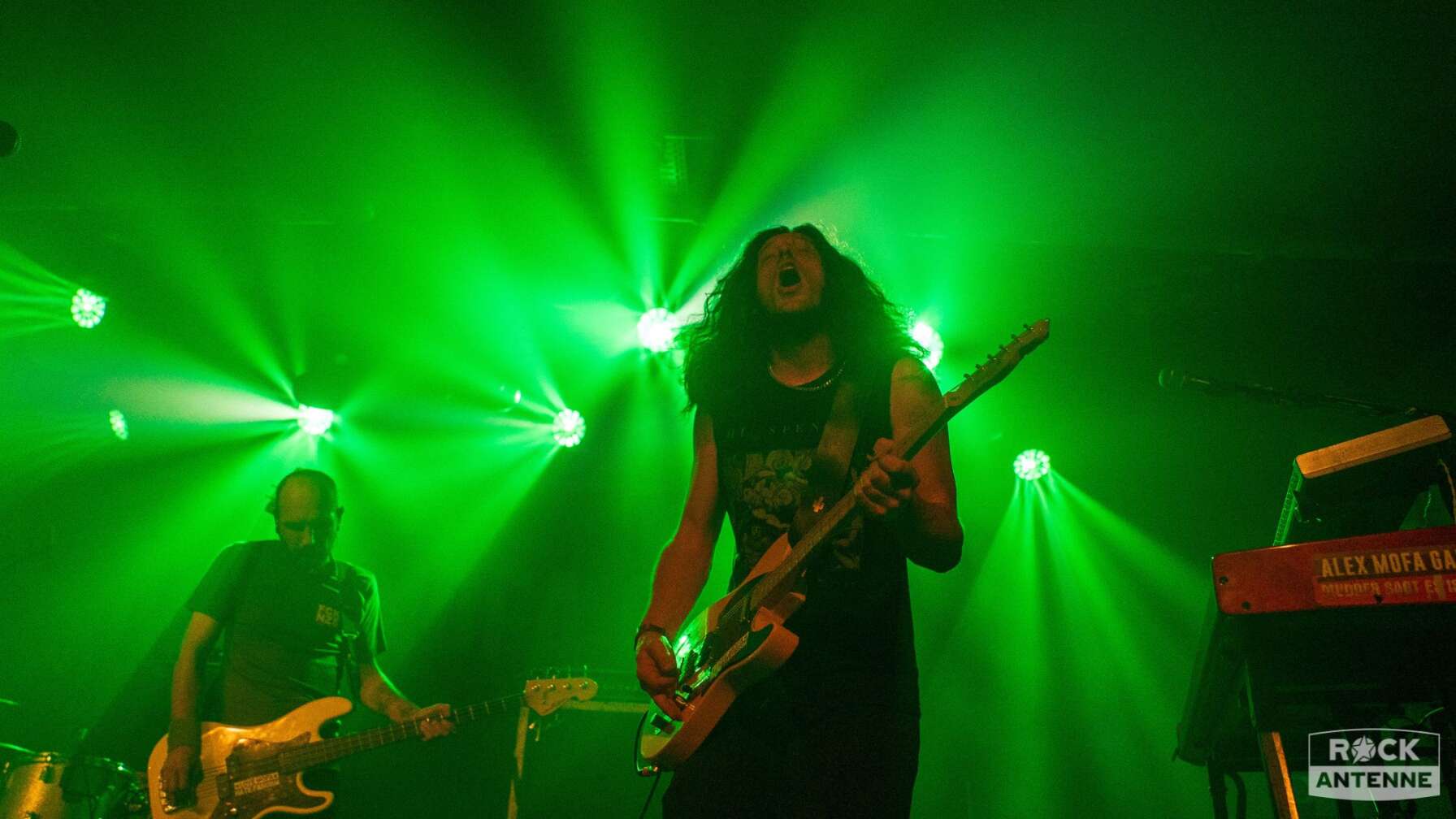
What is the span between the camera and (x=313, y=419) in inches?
267

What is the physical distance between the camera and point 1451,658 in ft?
6.86

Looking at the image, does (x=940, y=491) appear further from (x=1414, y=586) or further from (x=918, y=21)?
(x=918, y=21)

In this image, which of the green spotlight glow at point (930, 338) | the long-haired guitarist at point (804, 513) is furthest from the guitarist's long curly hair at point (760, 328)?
the green spotlight glow at point (930, 338)

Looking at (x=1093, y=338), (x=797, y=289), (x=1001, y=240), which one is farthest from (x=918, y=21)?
(x=1093, y=338)

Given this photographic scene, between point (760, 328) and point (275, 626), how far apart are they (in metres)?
2.90

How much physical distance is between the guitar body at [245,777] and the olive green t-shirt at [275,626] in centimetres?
7

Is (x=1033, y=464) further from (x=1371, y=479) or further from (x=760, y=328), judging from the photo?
(x=760, y=328)

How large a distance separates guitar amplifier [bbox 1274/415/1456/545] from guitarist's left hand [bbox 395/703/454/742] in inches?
150

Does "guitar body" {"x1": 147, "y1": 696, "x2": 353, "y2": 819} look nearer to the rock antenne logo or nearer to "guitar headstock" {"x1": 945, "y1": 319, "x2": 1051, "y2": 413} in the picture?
"guitar headstock" {"x1": 945, "y1": 319, "x2": 1051, "y2": 413}

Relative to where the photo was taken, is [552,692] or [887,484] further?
[552,692]

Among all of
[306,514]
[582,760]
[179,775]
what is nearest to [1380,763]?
[582,760]

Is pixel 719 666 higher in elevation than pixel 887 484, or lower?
lower

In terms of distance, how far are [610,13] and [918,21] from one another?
5.45 ft

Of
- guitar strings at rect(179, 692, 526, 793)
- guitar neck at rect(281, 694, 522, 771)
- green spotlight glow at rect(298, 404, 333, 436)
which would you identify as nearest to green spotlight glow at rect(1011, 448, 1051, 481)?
guitar neck at rect(281, 694, 522, 771)
